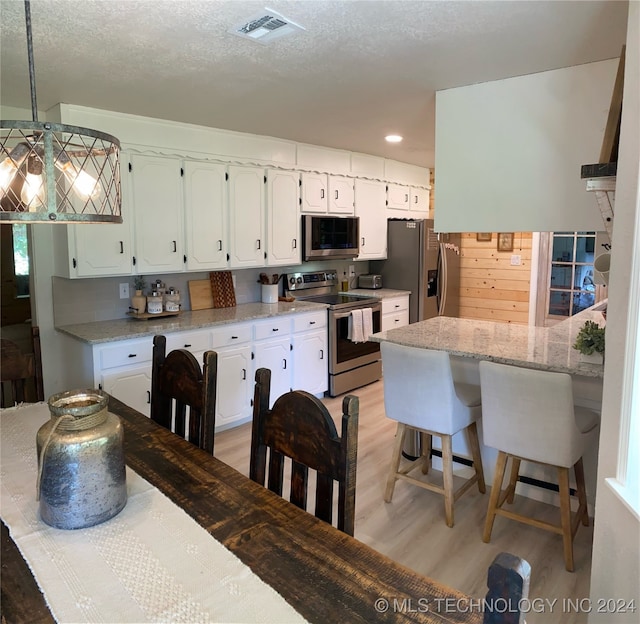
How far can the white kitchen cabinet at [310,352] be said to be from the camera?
4230 mm

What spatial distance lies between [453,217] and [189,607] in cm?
249

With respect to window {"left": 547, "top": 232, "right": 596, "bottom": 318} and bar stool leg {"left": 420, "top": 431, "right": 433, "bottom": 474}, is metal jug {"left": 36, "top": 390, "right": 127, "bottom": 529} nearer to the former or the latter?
bar stool leg {"left": 420, "top": 431, "right": 433, "bottom": 474}

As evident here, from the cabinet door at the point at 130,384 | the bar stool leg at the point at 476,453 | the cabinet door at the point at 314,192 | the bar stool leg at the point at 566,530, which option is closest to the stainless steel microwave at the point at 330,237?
the cabinet door at the point at 314,192

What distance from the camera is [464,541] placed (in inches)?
97.2

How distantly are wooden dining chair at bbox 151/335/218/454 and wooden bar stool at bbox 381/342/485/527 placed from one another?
114cm

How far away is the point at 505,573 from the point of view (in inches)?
29.0

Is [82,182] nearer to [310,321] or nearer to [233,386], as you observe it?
[233,386]

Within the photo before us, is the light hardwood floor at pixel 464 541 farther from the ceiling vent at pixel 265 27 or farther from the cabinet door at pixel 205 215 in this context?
the ceiling vent at pixel 265 27

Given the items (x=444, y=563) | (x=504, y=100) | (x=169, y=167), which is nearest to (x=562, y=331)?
(x=504, y=100)

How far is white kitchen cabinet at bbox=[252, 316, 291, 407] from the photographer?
3.92 metres

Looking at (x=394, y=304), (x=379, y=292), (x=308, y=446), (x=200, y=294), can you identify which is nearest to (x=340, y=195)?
(x=379, y=292)

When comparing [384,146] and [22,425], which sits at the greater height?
[384,146]

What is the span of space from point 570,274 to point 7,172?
5321 mm

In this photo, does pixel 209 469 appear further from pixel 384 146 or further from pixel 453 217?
pixel 384 146
